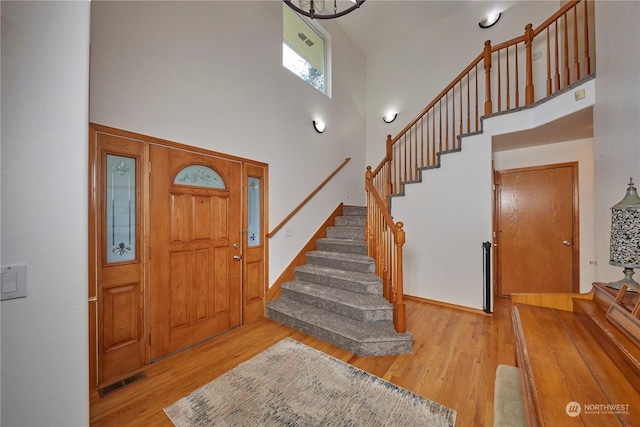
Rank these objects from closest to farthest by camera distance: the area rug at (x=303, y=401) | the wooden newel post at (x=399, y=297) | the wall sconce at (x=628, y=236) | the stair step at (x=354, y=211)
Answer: the wall sconce at (x=628, y=236) → the area rug at (x=303, y=401) → the wooden newel post at (x=399, y=297) → the stair step at (x=354, y=211)

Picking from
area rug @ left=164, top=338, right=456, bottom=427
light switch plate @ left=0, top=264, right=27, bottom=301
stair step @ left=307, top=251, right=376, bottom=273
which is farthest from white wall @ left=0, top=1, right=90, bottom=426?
stair step @ left=307, top=251, right=376, bottom=273

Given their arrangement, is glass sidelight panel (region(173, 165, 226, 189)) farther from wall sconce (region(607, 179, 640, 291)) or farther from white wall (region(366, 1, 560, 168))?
white wall (region(366, 1, 560, 168))

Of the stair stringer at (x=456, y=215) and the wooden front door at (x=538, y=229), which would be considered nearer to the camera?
the stair stringer at (x=456, y=215)

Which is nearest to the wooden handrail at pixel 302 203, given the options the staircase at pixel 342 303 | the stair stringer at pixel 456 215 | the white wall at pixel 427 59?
the staircase at pixel 342 303

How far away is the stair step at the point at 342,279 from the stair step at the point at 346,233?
72 cm

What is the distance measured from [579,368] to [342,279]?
6.79 ft

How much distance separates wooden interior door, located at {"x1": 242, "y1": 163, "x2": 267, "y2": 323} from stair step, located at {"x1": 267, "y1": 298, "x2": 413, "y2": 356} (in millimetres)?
239

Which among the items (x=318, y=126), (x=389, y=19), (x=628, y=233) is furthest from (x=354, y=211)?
(x=389, y=19)

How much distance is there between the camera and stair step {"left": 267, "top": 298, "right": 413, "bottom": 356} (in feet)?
6.97

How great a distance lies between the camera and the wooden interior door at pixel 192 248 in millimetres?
2084

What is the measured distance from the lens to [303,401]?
1.61 metres

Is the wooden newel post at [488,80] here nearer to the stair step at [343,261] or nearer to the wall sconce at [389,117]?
the wall sconce at [389,117]

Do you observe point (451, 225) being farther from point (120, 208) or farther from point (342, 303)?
point (120, 208)

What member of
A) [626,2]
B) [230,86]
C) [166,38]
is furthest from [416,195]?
[166,38]
